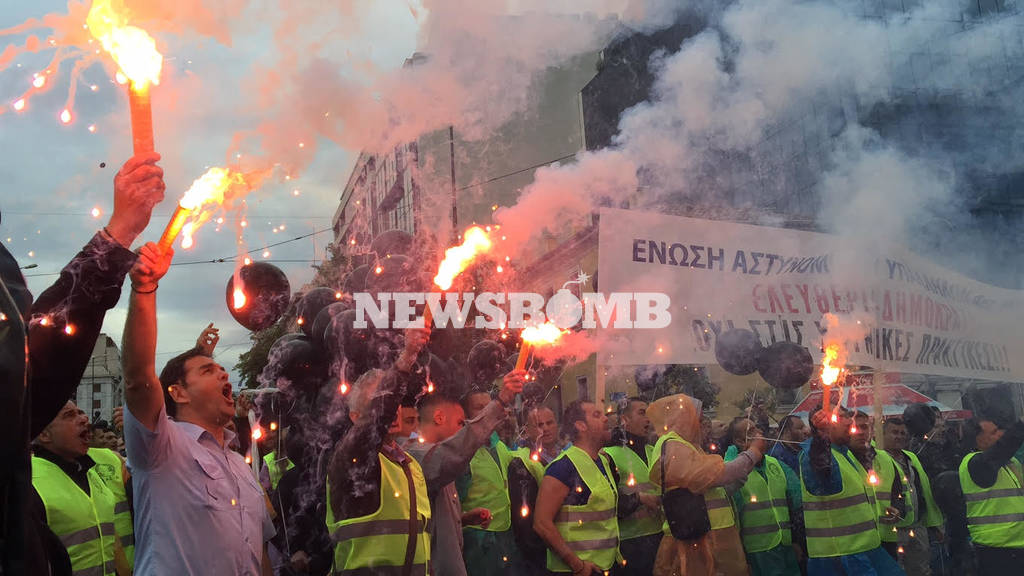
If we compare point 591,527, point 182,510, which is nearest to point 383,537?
point 182,510

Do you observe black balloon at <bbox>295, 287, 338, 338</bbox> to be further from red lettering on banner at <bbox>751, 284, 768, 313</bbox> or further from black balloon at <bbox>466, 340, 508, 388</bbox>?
red lettering on banner at <bbox>751, 284, 768, 313</bbox>

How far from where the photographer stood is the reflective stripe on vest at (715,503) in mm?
5418

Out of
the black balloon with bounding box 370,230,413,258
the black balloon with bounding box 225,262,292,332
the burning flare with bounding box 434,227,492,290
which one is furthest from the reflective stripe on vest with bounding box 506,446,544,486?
the black balloon with bounding box 225,262,292,332

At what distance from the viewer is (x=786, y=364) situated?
19.9 feet

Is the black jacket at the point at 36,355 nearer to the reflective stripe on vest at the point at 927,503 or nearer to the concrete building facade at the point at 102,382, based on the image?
the concrete building facade at the point at 102,382

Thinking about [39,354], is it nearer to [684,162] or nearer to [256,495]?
[256,495]

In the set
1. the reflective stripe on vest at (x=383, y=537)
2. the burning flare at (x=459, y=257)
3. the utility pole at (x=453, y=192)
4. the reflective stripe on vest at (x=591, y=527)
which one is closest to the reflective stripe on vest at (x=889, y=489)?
the reflective stripe on vest at (x=591, y=527)

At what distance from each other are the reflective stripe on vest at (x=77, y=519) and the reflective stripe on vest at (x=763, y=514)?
3.90 m

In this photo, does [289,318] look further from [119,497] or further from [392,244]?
[119,497]

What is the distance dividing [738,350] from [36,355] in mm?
5262

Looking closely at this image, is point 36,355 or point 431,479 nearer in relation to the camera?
point 36,355

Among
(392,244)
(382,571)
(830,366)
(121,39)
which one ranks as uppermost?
(121,39)

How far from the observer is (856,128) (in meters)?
9.04

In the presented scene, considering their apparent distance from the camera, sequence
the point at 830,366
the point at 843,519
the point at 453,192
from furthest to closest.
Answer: the point at 453,192 < the point at 830,366 < the point at 843,519
